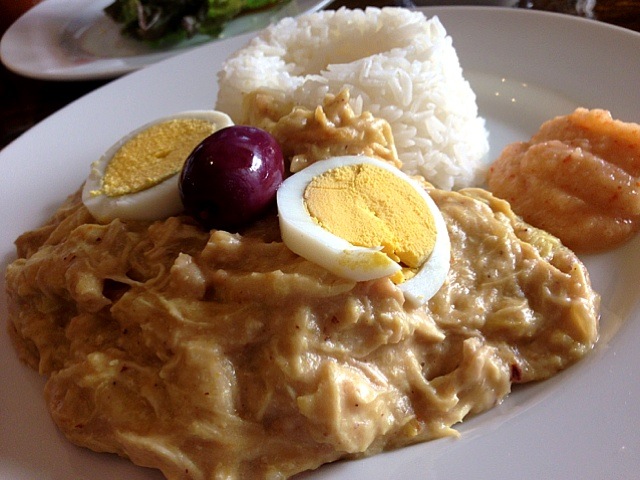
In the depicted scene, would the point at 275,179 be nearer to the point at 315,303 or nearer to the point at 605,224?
the point at 315,303

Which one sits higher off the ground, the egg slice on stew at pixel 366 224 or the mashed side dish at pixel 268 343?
the egg slice on stew at pixel 366 224

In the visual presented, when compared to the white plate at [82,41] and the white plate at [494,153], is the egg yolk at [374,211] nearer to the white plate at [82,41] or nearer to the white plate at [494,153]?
the white plate at [494,153]

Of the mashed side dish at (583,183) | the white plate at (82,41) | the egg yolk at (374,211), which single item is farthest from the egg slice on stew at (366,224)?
the white plate at (82,41)

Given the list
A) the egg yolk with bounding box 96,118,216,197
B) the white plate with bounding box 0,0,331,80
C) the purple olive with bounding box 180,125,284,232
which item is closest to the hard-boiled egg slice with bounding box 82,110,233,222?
the egg yolk with bounding box 96,118,216,197

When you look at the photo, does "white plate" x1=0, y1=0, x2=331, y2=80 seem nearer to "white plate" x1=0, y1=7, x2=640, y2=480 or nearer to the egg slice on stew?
"white plate" x1=0, y1=7, x2=640, y2=480

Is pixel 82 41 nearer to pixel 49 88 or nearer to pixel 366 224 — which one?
pixel 49 88

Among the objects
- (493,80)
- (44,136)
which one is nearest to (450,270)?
(493,80)
